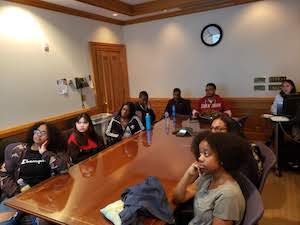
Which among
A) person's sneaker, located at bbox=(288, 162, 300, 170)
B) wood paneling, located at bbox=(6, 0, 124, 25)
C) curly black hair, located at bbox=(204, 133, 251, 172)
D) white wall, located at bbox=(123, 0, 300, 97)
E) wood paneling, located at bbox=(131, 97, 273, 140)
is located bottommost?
person's sneaker, located at bbox=(288, 162, 300, 170)

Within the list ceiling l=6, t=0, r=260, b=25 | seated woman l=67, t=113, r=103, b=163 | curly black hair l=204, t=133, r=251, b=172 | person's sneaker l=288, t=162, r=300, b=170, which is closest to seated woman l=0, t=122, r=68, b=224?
seated woman l=67, t=113, r=103, b=163

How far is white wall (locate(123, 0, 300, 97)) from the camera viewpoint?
377 centimetres

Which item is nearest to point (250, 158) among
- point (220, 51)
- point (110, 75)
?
point (220, 51)

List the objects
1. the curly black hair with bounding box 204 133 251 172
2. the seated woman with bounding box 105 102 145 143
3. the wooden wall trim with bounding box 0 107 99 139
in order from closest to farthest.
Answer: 1. the curly black hair with bounding box 204 133 251 172
2. the seated woman with bounding box 105 102 145 143
3. the wooden wall trim with bounding box 0 107 99 139

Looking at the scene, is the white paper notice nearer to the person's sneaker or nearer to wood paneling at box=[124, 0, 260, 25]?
wood paneling at box=[124, 0, 260, 25]

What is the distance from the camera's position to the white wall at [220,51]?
148 inches

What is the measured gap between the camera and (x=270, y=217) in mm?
2213

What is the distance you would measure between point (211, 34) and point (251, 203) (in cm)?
376

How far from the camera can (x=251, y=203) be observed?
1.01 m

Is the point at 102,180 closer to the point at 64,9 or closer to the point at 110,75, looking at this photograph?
the point at 64,9

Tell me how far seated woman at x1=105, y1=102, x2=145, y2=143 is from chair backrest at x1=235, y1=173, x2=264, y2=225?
1.80 meters

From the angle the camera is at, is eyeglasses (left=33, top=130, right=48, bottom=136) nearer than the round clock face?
Yes

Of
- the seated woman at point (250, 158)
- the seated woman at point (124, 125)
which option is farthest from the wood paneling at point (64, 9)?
the seated woman at point (250, 158)

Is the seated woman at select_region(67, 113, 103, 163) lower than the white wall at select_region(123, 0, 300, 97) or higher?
lower
